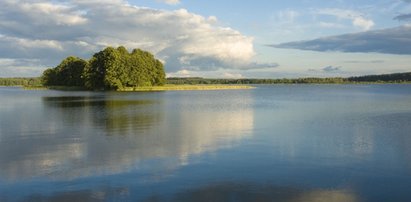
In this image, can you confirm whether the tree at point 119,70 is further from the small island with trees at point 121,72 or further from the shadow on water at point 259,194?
the shadow on water at point 259,194

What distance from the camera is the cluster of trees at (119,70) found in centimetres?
9612

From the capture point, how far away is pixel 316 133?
23812 mm

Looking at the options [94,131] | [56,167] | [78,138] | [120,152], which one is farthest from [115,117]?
[56,167]

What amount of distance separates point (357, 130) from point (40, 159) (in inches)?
685

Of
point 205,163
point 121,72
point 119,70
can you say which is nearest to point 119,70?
point 119,70

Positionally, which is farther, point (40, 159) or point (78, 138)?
point (78, 138)

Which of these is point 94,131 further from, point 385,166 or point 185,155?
point 385,166

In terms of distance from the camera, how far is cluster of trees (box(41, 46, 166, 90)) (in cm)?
9612

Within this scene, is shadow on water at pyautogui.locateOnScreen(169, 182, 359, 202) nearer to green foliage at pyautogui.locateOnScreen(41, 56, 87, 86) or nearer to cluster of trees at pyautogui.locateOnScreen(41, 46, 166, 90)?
cluster of trees at pyautogui.locateOnScreen(41, 46, 166, 90)

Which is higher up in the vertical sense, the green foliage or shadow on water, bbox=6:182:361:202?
the green foliage

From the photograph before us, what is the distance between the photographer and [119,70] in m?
96.0

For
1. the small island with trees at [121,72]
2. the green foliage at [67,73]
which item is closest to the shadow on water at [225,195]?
the small island with trees at [121,72]

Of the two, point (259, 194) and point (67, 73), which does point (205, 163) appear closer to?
point (259, 194)

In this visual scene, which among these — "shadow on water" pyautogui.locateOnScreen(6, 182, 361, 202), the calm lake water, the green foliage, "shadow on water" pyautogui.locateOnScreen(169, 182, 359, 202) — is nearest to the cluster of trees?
the green foliage
